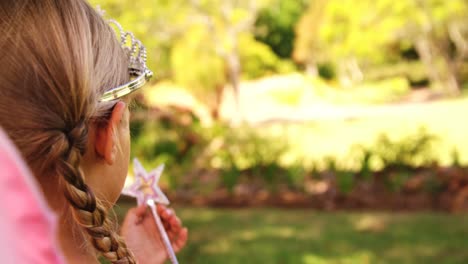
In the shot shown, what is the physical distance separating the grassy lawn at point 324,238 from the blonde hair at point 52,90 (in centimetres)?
369

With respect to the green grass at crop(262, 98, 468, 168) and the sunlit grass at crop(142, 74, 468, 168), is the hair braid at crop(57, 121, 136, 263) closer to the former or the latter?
the sunlit grass at crop(142, 74, 468, 168)

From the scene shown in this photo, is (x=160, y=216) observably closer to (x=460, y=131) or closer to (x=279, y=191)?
(x=279, y=191)

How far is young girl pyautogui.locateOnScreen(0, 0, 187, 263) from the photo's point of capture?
0.74 meters

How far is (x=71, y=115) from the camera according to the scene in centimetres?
77

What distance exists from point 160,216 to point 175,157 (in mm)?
6699

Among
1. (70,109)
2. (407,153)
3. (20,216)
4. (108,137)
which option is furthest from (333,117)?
(20,216)

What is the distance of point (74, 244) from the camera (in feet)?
2.92

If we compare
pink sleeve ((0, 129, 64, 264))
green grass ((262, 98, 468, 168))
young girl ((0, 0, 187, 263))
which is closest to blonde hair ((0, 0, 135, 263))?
young girl ((0, 0, 187, 263))

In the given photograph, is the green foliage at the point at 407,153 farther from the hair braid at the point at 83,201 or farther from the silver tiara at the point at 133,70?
the hair braid at the point at 83,201

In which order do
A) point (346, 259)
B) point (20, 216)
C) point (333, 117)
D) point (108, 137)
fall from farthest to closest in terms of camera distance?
1. point (333, 117)
2. point (346, 259)
3. point (108, 137)
4. point (20, 216)

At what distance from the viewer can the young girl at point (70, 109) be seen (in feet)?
2.44

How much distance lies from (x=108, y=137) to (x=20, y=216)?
0.50 metres

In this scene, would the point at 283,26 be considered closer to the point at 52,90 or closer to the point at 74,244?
the point at 74,244

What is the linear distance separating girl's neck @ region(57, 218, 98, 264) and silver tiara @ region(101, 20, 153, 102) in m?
0.18
